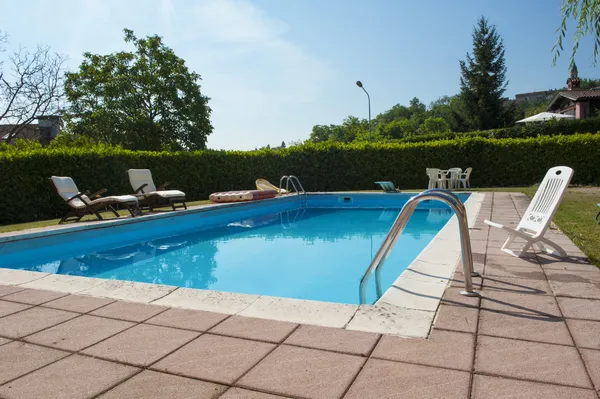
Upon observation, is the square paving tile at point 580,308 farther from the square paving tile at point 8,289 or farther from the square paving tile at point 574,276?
the square paving tile at point 8,289

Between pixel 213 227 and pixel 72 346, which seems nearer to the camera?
pixel 72 346

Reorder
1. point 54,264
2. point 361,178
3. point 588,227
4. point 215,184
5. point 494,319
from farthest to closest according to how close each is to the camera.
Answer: point 361,178 → point 215,184 → point 54,264 → point 588,227 → point 494,319

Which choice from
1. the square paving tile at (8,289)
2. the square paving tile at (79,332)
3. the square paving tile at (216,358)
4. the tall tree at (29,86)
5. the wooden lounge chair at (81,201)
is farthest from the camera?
the tall tree at (29,86)

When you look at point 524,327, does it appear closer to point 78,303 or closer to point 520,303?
point 520,303

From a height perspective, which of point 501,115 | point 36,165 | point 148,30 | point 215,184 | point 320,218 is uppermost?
point 148,30

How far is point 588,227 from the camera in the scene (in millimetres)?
5734

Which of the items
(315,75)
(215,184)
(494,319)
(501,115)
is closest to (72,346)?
(494,319)

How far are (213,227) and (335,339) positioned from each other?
7947 mm

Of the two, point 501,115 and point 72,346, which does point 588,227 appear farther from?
point 501,115

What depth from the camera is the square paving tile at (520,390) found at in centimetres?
165

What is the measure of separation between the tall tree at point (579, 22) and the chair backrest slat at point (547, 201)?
2296mm

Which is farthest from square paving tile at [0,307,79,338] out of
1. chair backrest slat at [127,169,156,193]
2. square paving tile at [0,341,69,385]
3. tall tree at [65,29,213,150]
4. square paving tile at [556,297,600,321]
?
tall tree at [65,29,213,150]

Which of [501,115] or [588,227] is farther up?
[501,115]

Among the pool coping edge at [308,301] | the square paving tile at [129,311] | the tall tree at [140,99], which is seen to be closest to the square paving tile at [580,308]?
the pool coping edge at [308,301]
